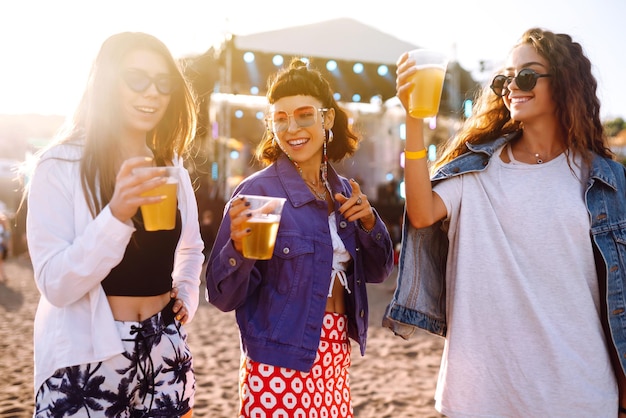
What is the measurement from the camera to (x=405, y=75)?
1845 mm

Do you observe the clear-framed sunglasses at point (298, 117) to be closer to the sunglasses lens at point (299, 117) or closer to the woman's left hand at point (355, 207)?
the sunglasses lens at point (299, 117)

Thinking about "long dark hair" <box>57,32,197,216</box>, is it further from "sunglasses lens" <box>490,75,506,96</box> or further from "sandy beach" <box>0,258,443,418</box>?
"sandy beach" <box>0,258,443,418</box>

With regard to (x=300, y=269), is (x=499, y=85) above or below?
above

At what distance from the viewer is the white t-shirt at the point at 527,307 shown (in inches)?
70.8

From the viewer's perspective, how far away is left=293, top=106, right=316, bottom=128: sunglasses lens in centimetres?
222

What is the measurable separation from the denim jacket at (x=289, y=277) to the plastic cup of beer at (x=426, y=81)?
60cm

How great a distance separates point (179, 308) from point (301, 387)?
20.9 inches

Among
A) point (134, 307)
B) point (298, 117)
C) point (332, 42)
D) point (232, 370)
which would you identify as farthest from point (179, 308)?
point (332, 42)

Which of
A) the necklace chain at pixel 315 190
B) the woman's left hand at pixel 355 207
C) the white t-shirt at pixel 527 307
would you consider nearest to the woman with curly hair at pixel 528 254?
the white t-shirt at pixel 527 307

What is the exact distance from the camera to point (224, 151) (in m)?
12.9

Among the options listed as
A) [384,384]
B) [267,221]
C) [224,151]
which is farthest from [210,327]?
[224,151]

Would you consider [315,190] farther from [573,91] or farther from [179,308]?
[573,91]

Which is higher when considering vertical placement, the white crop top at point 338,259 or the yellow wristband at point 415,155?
the yellow wristband at point 415,155

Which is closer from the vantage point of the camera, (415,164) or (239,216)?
(239,216)
